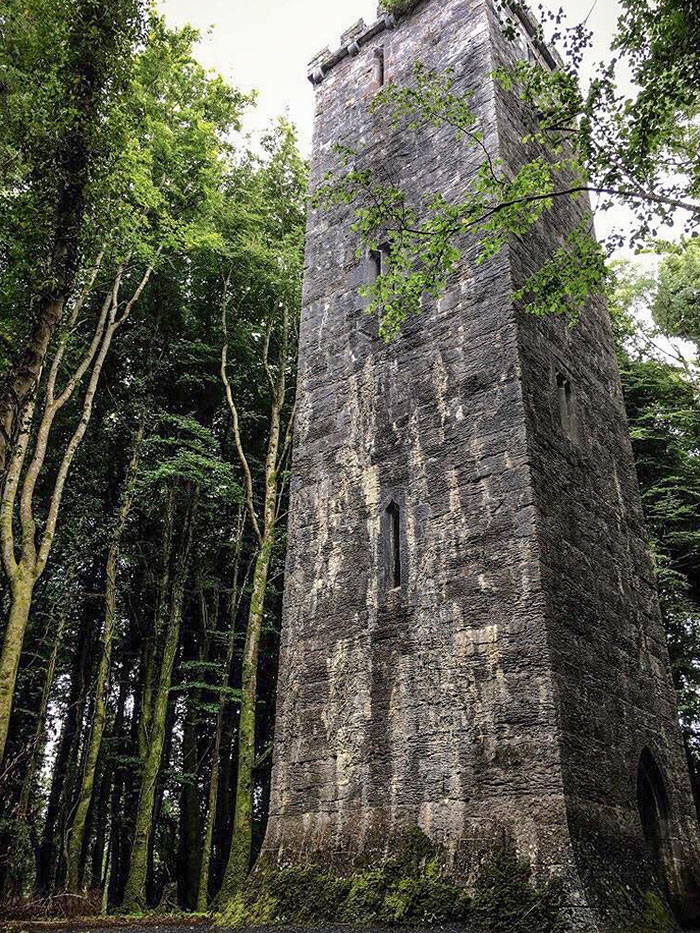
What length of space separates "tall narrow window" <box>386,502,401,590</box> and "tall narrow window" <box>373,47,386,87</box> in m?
8.18

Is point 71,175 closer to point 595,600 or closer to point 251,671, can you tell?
point 595,600

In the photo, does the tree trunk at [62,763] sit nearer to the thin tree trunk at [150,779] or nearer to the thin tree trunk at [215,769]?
the thin tree trunk at [150,779]

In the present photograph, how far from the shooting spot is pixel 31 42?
9523 mm

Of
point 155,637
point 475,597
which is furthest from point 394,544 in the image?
point 155,637

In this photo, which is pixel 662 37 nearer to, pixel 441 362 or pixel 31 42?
pixel 441 362

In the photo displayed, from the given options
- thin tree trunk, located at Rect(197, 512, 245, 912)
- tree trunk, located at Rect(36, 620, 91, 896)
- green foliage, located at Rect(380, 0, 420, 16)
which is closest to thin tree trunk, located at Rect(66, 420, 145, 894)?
tree trunk, located at Rect(36, 620, 91, 896)

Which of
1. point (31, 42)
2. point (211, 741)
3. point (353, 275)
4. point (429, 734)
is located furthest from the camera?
point (211, 741)

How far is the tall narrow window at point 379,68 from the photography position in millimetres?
12680

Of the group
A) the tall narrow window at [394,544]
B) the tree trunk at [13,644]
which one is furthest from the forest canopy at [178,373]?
the tall narrow window at [394,544]

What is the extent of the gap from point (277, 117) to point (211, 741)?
48.9 feet

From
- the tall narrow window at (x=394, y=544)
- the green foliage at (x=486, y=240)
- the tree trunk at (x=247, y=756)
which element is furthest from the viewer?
the tree trunk at (x=247, y=756)

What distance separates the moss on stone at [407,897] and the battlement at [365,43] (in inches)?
511

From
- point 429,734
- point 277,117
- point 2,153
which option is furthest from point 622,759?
point 277,117

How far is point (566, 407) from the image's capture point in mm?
9234
